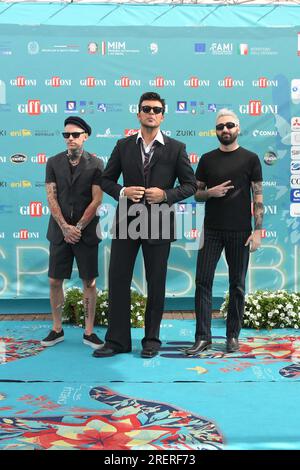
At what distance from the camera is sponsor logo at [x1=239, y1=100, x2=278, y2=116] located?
529cm

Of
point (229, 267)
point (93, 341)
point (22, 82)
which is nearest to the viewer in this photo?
point (229, 267)

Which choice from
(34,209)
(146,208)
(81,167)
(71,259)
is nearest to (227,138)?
(146,208)

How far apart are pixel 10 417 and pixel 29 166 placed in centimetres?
289

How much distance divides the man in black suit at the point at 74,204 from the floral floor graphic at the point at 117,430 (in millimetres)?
1351

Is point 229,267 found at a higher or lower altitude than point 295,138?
lower

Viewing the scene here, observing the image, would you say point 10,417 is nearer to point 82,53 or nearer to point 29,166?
point 29,166

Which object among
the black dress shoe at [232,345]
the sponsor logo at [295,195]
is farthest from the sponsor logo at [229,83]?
the black dress shoe at [232,345]

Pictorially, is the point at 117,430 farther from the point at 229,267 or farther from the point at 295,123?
the point at 295,123

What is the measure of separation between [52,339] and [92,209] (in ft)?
3.30

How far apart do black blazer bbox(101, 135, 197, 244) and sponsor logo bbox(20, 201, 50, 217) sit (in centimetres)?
144

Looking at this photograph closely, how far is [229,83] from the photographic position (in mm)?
5281

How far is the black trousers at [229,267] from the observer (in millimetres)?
4016

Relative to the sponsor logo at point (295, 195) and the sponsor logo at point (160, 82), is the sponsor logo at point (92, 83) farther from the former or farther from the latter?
the sponsor logo at point (295, 195)
